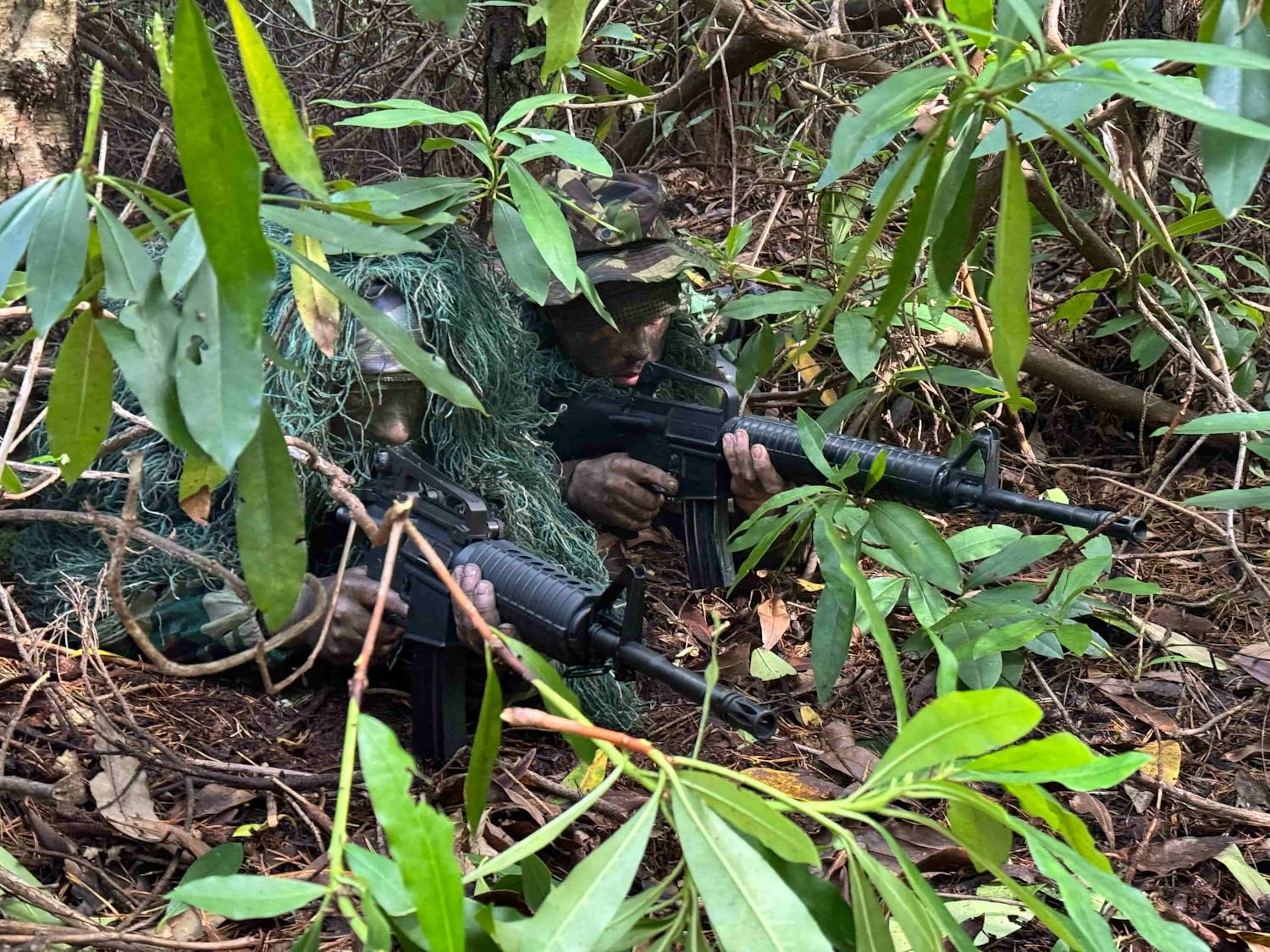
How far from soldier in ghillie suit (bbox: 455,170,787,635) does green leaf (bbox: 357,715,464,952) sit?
1.50 metres

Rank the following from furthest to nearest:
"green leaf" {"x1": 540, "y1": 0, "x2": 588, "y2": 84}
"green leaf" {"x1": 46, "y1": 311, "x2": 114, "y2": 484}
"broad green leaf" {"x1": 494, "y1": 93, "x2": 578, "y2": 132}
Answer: "broad green leaf" {"x1": 494, "y1": 93, "x2": 578, "y2": 132} < "green leaf" {"x1": 540, "y1": 0, "x2": 588, "y2": 84} < "green leaf" {"x1": 46, "y1": 311, "x2": 114, "y2": 484}

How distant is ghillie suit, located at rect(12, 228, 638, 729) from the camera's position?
63.1 inches

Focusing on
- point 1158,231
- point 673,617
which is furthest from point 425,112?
point 673,617

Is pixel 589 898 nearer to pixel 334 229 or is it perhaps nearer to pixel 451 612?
pixel 334 229

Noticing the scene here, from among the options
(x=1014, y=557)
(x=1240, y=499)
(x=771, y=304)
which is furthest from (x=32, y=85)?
(x=1240, y=499)

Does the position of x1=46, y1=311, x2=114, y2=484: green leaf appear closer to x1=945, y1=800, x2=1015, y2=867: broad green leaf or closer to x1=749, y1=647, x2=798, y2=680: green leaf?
x1=945, y1=800, x2=1015, y2=867: broad green leaf

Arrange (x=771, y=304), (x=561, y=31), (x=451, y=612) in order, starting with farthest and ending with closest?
(x=771, y=304), (x=451, y=612), (x=561, y=31)

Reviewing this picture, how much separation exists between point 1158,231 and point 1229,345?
1783 mm

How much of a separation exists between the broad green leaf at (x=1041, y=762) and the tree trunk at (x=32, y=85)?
4.32 feet

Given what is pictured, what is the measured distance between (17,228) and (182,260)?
0.12 meters

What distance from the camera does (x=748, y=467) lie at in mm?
2102

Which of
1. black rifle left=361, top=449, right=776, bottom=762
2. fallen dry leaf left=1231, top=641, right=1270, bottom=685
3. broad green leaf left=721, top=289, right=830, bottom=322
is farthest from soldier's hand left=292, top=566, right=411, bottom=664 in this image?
fallen dry leaf left=1231, top=641, right=1270, bottom=685

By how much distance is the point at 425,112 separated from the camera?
1.28 m

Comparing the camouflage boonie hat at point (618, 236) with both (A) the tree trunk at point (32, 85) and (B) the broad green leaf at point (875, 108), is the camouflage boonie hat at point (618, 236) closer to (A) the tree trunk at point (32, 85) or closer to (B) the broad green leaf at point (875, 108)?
(A) the tree trunk at point (32, 85)
